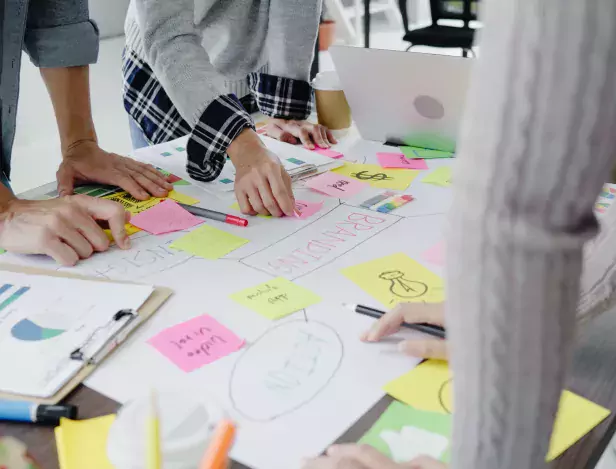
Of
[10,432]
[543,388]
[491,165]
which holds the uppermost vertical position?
[491,165]

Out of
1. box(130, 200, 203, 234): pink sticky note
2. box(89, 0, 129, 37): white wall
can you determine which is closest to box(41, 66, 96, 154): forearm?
box(130, 200, 203, 234): pink sticky note

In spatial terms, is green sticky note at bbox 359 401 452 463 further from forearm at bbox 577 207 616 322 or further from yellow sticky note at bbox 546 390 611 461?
forearm at bbox 577 207 616 322

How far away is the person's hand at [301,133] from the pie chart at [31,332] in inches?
27.9

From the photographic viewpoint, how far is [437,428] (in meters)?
0.52

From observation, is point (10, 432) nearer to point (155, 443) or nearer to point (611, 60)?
point (155, 443)

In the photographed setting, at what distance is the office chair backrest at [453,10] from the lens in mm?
3648

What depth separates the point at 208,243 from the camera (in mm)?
857

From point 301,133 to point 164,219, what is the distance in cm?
43

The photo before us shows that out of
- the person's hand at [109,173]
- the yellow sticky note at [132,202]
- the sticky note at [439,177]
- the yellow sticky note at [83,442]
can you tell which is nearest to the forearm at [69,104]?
the person's hand at [109,173]

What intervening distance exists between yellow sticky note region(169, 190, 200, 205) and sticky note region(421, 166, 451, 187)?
0.39 m

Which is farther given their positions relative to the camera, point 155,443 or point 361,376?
point 361,376

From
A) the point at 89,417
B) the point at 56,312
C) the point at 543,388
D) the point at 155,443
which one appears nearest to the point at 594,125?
the point at 543,388

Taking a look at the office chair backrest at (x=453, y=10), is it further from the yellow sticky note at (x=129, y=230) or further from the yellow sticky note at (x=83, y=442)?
the yellow sticky note at (x=83, y=442)

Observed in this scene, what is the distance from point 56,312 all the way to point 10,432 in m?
0.18
